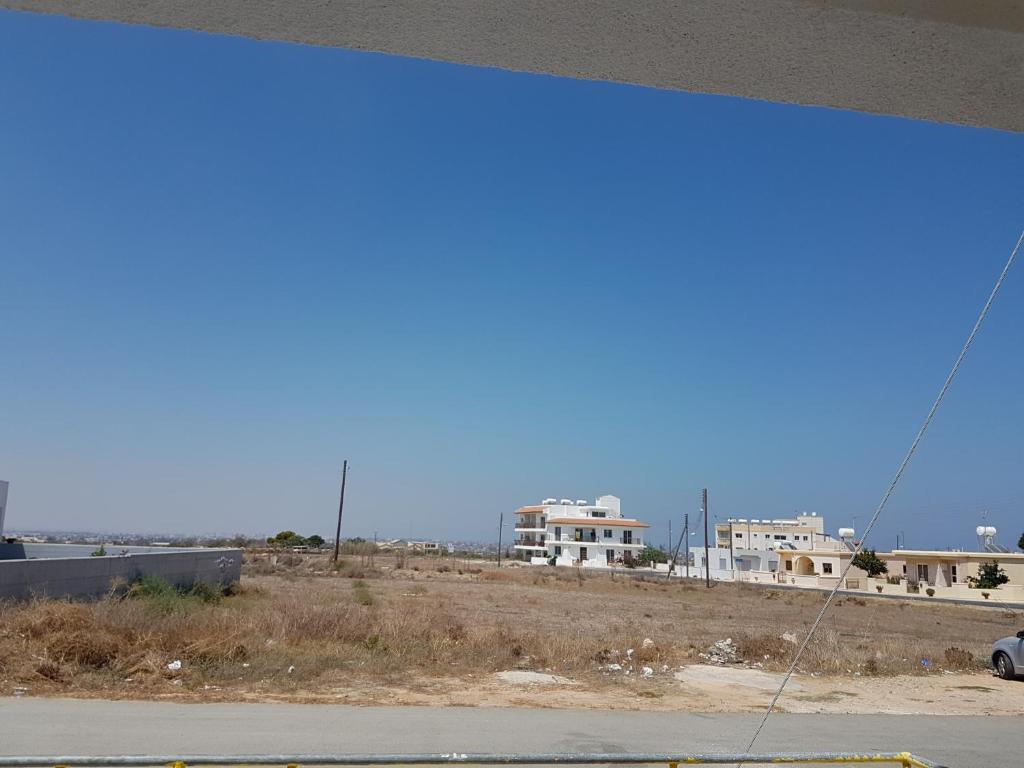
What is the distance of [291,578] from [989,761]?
37359 mm

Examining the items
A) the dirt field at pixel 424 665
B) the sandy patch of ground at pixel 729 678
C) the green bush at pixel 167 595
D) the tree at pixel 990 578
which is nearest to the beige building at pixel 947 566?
the tree at pixel 990 578

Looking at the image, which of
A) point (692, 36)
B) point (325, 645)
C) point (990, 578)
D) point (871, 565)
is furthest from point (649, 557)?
point (692, 36)

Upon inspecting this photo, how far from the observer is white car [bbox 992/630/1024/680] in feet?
55.3

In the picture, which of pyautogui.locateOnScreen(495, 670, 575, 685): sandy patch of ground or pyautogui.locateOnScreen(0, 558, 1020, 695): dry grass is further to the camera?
pyautogui.locateOnScreen(495, 670, 575, 685): sandy patch of ground

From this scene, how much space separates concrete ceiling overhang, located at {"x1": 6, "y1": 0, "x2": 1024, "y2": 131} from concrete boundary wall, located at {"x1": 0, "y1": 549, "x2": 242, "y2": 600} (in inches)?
720

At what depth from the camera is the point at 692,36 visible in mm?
2379

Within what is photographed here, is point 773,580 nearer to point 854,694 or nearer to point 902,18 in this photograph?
point 854,694

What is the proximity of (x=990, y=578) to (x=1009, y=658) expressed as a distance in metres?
51.5

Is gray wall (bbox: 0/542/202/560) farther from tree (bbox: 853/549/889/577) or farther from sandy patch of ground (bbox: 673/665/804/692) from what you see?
tree (bbox: 853/549/889/577)

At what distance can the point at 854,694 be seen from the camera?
580 inches

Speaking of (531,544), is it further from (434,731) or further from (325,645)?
(434,731)

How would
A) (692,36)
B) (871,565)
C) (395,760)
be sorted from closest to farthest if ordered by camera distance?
(692,36)
(395,760)
(871,565)

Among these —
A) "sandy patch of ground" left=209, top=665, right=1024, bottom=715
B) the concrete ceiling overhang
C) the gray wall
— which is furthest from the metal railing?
the gray wall

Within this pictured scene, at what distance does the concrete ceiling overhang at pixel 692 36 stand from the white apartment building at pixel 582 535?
309 ft
